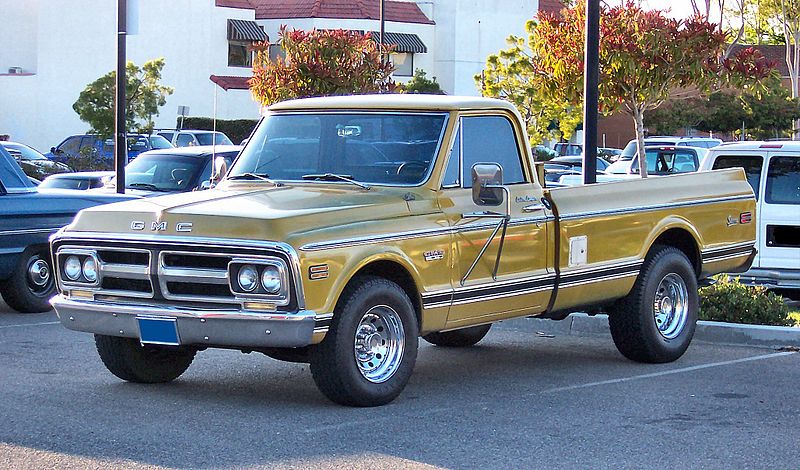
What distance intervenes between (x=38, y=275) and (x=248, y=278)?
6468mm

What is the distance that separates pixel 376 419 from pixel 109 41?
51389 millimetres

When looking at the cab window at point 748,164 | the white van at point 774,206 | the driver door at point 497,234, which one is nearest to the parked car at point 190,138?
the cab window at point 748,164

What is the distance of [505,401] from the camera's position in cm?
891

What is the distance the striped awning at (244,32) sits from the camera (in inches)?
2340

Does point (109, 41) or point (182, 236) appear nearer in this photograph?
point (182, 236)

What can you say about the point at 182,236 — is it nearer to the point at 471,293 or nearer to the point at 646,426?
the point at 471,293

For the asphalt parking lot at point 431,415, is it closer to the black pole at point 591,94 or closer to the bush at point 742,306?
the bush at point 742,306

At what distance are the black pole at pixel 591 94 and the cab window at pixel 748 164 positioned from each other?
1952 millimetres

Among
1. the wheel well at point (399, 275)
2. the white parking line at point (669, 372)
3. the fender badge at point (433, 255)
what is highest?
the fender badge at point (433, 255)

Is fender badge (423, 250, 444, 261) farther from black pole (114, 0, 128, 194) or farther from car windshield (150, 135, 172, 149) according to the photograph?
car windshield (150, 135, 172, 149)

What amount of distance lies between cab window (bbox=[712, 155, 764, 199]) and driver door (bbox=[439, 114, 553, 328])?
225 inches

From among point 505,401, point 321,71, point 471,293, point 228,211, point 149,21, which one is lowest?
point 505,401

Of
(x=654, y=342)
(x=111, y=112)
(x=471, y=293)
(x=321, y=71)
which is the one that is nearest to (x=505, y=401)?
(x=471, y=293)

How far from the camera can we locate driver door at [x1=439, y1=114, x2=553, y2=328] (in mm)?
9070
